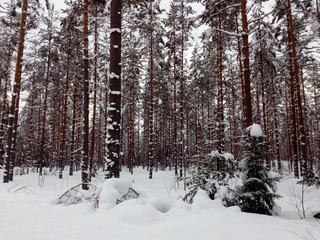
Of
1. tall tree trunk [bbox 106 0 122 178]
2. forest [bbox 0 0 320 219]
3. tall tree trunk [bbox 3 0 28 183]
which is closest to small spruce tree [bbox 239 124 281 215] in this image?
forest [bbox 0 0 320 219]

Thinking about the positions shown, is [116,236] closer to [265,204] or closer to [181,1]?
[265,204]

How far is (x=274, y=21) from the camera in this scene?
1523 centimetres

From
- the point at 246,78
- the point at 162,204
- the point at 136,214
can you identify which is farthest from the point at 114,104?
the point at 246,78

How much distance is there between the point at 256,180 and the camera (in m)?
5.58

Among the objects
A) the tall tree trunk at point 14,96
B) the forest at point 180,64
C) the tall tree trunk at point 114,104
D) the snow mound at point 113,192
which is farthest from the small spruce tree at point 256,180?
the tall tree trunk at point 14,96

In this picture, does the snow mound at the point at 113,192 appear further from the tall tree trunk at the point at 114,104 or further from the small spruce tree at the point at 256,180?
the small spruce tree at the point at 256,180

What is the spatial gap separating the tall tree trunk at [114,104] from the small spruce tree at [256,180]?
318 centimetres

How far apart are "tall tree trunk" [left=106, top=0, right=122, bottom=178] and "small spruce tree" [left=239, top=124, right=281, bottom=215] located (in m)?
3.18

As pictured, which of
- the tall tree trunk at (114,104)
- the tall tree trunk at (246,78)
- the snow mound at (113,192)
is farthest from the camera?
the tall tree trunk at (246,78)

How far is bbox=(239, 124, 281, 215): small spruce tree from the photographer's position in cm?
546

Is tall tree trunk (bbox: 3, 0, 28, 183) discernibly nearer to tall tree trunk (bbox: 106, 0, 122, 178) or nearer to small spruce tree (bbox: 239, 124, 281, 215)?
tall tree trunk (bbox: 106, 0, 122, 178)

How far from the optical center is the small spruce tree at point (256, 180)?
17.9 ft

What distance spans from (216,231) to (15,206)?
15.0 feet

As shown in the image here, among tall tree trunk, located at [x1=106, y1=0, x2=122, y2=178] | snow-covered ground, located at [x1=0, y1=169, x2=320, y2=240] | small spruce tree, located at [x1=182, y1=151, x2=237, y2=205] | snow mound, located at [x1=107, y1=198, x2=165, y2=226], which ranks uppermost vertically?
tall tree trunk, located at [x1=106, y1=0, x2=122, y2=178]
